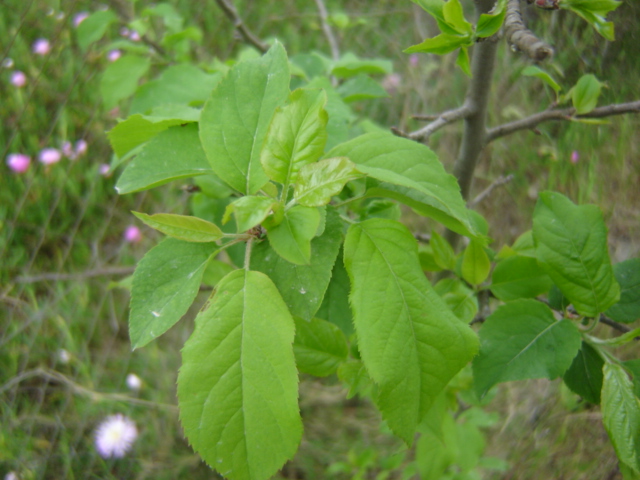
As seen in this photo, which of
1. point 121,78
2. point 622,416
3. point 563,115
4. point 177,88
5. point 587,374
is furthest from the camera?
point 121,78

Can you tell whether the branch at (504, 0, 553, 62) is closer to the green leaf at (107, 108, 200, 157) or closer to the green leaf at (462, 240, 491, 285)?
the green leaf at (462, 240, 491, 285)

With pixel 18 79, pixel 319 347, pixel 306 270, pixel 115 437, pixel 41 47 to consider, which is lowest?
pixel 115 437

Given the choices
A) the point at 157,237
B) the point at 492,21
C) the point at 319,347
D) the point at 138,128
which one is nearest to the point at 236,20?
the point at 138,128

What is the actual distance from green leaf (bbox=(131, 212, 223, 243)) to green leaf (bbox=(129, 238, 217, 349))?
0.10ft

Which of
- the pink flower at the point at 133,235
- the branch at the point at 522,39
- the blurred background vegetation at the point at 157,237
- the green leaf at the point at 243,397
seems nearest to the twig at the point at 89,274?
the blurred background vegetation at the point at 157,237

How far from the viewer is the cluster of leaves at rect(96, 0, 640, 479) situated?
532mm

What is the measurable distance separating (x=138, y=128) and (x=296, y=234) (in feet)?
1.13

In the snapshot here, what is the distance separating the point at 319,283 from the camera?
22.7 inches

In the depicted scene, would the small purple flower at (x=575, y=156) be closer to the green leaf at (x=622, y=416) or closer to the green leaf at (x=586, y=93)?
the green leaf at (x=586, y=93)

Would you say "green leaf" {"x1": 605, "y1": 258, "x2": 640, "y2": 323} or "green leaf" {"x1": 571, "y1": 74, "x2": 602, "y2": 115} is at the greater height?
"green leaf" {"x1": 571, "y1": 74, "x2": 602, "y2": 115}

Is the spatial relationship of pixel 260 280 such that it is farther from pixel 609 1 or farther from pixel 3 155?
pixel 3 155

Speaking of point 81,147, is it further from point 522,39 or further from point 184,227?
point 522,39

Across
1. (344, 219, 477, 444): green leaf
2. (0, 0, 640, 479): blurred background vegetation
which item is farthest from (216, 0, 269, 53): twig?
(344, 219, 477, 444): green leaf

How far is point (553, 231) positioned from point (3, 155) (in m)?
2.75
